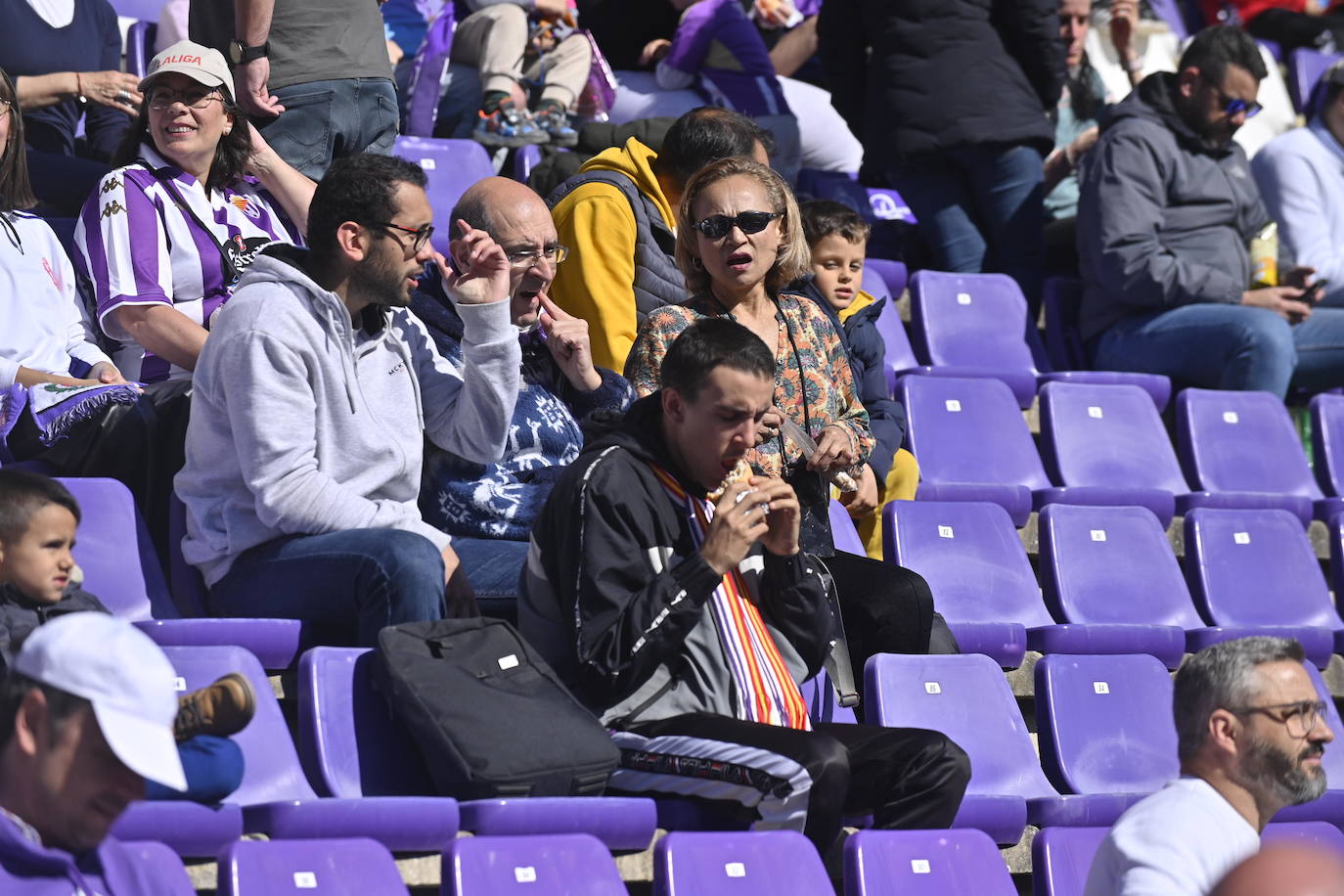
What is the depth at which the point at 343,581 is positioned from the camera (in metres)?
3.51

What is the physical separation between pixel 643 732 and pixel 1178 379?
3.31 m

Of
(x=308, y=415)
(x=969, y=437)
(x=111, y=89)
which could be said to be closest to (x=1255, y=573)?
(x=969, y=437)

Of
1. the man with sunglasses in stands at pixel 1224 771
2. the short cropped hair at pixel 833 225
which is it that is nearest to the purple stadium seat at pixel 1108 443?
the short cropped hair at pixel 833 225

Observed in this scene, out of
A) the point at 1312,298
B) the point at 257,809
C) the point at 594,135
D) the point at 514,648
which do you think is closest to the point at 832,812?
the point at 514,648

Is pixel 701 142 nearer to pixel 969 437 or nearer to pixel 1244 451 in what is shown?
pixel 969 437

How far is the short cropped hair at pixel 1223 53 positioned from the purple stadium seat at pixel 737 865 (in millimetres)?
3727

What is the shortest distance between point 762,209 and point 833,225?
2.92 feet

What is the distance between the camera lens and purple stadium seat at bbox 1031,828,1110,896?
3576 millimetres

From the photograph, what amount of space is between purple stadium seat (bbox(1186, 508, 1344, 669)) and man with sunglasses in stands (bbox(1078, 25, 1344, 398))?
2.73 ft

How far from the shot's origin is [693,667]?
139 inches

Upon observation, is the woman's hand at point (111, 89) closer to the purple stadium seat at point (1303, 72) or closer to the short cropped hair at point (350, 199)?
the short cropped hair at point (350, 199)

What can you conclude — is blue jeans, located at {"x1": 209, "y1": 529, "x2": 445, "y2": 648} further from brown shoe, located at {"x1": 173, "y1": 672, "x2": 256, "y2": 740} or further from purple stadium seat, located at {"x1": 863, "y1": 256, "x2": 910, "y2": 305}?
purple stadium seat, located at {"x1": 863, "y1": 256, "x2": 910, "y2": 305}

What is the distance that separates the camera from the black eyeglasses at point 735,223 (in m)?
4.25

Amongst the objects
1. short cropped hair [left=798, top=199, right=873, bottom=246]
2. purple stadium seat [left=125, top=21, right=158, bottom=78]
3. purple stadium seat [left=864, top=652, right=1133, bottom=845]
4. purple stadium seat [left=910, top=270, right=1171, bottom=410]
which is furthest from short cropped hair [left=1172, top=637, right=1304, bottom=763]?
purple stadium seat [left=125, top=21, right=158, bottom=78]
